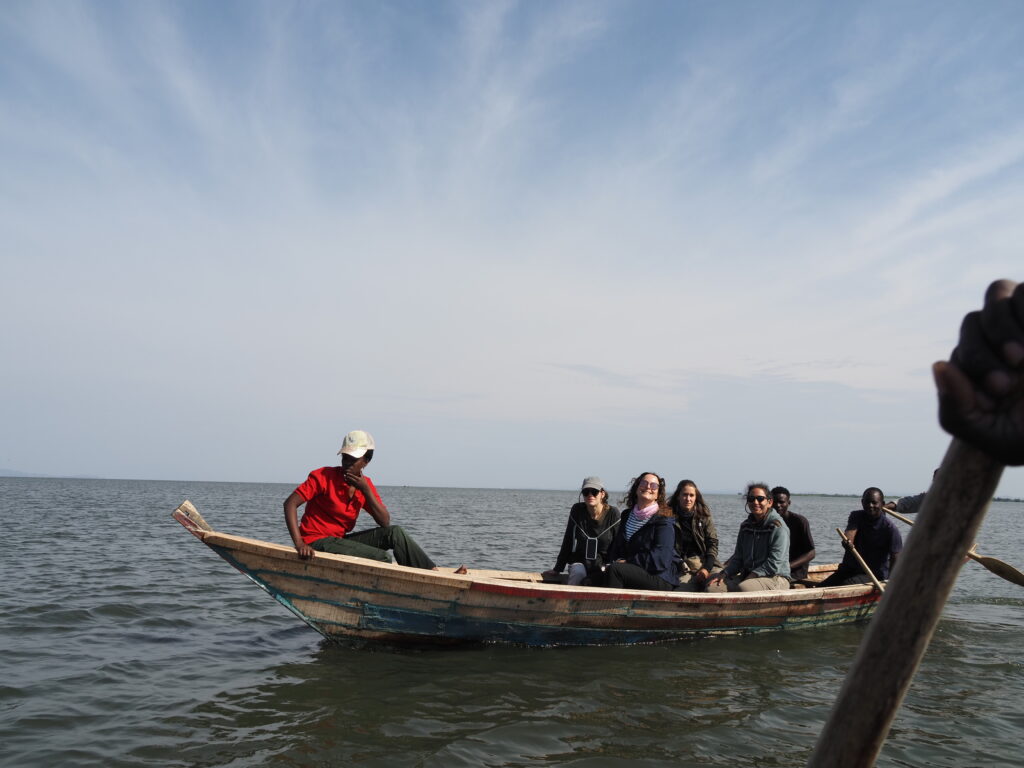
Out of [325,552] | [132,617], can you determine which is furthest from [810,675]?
[132,617]

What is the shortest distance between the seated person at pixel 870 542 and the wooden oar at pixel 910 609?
885 cm

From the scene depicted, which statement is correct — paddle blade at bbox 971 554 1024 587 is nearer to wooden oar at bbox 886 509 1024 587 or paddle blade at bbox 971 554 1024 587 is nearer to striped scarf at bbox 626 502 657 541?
wooden oar at bbox 886 509 1024 587

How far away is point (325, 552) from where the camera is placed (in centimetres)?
705

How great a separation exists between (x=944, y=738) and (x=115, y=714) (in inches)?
259

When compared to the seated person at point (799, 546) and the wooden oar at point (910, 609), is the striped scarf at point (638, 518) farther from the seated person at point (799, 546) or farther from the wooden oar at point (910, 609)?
the wooden oar at point (910, 609)

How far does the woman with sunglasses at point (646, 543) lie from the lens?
8.18 metres

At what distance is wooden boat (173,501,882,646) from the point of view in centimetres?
699

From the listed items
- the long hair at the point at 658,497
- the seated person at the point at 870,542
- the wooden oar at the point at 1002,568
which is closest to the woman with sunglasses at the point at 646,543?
the long hair at the point at 658,497

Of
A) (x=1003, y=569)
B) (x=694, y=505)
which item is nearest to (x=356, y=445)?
(x=694, y=505)

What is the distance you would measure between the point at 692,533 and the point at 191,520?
20.2 ft

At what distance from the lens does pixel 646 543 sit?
8312 mm

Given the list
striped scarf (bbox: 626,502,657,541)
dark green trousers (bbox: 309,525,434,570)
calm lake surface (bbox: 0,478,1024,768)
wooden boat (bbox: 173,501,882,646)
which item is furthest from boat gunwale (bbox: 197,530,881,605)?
striped scarf (bbox: 626,502,657,541)

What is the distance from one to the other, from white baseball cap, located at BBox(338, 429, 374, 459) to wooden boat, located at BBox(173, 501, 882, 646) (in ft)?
3.27

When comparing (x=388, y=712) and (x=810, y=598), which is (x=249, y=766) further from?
(x=810, y=598)
